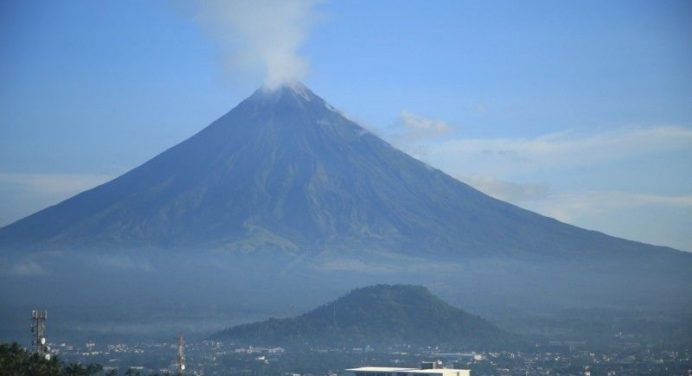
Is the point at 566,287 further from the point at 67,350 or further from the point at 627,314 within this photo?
the point at 67,350

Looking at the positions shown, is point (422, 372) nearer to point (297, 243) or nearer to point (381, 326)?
point (381, 326)

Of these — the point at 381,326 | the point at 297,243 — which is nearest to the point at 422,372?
the point at 381,326

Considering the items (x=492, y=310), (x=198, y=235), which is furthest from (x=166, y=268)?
(x=492, y=310)

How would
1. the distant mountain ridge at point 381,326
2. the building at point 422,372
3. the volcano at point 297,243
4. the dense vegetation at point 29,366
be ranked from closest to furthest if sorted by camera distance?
the dense vegetation at point 29,366 → the building at point 422,372 → the distant mountain ridge at point 381,326 → the volcano at point 297,243

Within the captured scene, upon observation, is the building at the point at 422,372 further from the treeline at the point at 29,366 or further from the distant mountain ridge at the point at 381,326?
the distant mountain ridge at the point at 381,326

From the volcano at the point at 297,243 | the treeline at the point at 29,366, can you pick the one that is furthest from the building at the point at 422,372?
the volcano at the point at 297,243

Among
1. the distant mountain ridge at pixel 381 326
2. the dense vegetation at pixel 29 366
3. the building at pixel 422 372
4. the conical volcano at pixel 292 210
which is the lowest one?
the dense vegetation at pixel 29 366
